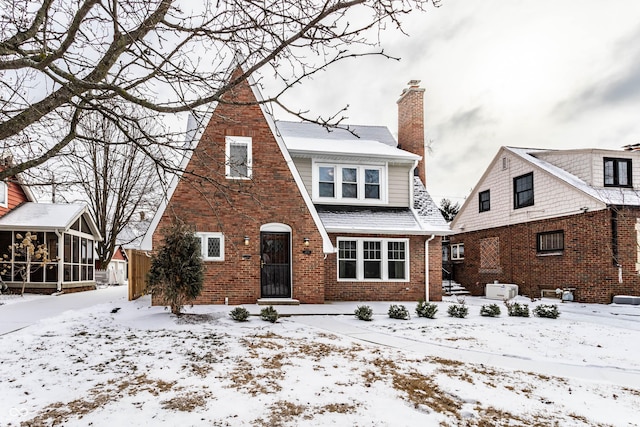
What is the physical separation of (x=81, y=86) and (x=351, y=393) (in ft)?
13.5

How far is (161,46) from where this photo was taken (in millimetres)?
4184

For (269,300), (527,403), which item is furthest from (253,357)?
(269,300)

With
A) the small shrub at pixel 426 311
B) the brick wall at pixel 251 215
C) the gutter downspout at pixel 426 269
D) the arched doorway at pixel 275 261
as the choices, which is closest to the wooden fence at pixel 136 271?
the brick wall at pixel 251 215

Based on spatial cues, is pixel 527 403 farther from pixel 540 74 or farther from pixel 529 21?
pixel 540 74

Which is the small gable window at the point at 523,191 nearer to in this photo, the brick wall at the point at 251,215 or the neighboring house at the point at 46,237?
the brick wall at the point at 251,215

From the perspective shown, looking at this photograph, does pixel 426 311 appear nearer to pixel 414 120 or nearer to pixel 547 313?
pixel 547 313

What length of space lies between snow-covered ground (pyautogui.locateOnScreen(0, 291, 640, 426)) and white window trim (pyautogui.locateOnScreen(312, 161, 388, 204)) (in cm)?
650

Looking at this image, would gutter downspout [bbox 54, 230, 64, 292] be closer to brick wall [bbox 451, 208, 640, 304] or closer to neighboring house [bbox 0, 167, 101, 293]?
neighboring house [bbox 0, 167, 101, 293]

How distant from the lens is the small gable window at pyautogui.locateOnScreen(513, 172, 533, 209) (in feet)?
61.3

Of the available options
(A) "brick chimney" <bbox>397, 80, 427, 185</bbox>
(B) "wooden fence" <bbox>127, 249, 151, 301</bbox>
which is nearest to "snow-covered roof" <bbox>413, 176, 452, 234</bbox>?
(A) "brick chimney" <bbox>397, 80, 427, 185</bbox>

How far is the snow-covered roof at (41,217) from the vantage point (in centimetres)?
1740

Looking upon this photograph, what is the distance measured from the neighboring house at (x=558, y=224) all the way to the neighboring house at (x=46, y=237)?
1966cm

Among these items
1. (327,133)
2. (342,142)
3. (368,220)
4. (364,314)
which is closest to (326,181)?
(368,220)

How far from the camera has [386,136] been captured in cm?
1895
